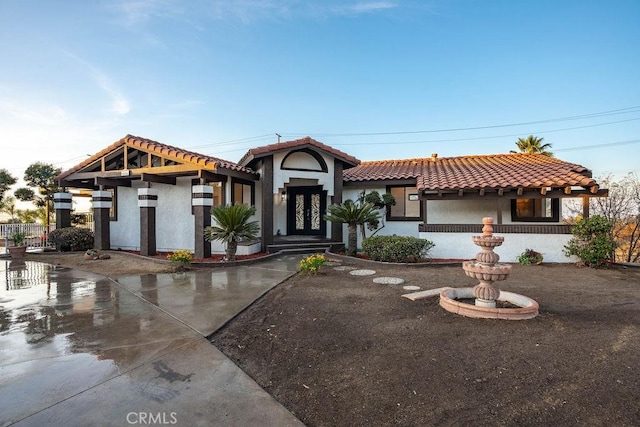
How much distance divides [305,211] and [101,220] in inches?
340

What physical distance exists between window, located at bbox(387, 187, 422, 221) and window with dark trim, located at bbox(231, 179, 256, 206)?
601 centimetres

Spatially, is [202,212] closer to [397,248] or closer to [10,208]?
[397,248]

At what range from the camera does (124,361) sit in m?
3.35

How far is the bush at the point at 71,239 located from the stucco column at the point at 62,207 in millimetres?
687

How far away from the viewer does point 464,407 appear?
2.53 metres

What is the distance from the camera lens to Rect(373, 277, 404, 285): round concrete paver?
7.22 meters

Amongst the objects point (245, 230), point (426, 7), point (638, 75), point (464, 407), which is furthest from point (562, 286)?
point (638, 75)

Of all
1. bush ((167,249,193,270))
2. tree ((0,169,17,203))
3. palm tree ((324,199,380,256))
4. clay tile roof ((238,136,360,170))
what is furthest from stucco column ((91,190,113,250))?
tree ((0,169,17,203))

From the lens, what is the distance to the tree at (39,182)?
18219mm

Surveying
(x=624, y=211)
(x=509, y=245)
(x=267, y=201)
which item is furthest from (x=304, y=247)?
(x=624, y=211)

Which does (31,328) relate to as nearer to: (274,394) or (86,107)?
(274,394)

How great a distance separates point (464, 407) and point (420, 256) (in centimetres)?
816

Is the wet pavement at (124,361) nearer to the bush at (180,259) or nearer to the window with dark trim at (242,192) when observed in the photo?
the bush at (180,259)

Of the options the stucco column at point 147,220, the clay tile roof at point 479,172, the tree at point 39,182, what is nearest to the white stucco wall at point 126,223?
the stucco column at point 147,220
